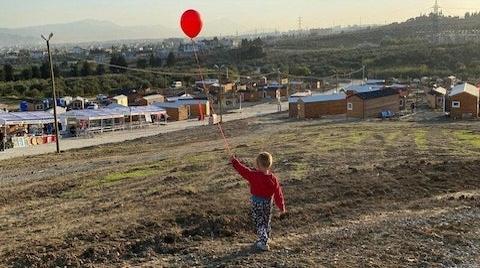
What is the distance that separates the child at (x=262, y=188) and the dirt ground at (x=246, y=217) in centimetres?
44

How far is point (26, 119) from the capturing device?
4228 centimetres

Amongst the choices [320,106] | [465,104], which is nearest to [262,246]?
[465,104]

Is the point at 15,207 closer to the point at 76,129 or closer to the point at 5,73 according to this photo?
the point at 76,129

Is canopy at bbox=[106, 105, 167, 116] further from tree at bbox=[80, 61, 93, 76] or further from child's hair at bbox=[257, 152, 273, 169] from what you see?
tree at bbox=[80, 61, 93, 76]

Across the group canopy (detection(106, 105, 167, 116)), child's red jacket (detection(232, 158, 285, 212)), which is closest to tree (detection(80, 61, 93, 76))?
canopy (detection(106, 105, 167, 116))

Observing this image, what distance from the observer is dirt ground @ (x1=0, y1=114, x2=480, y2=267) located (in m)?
7.25

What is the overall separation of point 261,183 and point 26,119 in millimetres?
38949

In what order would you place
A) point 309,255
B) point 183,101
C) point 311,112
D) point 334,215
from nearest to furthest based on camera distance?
1. point 309,255
2. point 334,215
3. point 311,112
4. point 183,101

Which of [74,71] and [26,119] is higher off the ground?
[74,71]

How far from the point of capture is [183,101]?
5719cm

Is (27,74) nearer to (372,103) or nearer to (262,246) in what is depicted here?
(372,103)

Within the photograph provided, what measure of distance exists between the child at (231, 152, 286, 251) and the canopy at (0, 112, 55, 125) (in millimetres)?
37069

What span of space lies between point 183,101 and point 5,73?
53.7 meters

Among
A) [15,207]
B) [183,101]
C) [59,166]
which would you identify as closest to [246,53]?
[183,101]
